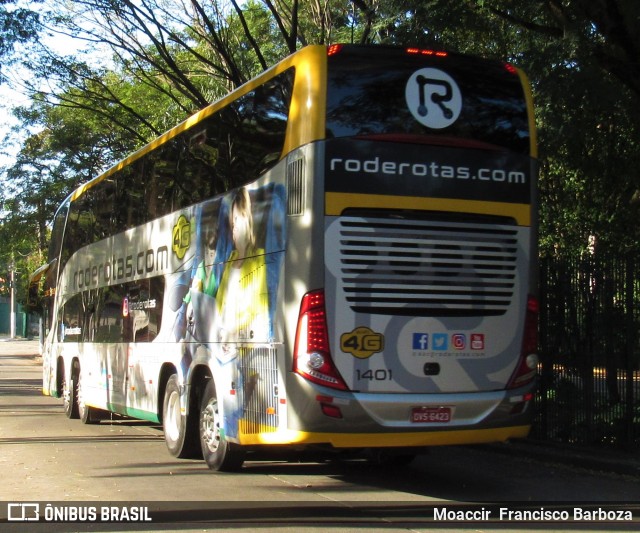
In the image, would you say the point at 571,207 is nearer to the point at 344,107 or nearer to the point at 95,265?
the point at 95,265

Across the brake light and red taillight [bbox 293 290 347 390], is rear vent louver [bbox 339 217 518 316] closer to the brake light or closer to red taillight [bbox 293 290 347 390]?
red taillight [bbox 293 290 347 390]

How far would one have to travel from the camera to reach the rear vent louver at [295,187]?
812cm

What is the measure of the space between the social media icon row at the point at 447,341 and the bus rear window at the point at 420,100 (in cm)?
183

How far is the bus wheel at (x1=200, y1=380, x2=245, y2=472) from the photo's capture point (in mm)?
9680

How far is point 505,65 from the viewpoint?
9031 mm

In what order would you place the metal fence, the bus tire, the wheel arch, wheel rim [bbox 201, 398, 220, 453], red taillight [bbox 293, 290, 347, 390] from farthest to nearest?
the wheel arch
the metal fence
the bus tire
wheel rim [bbox 201, 398, 220, 453]
red taillight [bbox 293, 290, 347, 390]

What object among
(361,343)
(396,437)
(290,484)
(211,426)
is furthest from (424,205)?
(211,426)

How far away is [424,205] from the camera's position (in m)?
8.26

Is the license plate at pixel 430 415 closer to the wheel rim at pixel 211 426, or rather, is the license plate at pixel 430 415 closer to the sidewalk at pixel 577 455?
the wheel rim at pixel 211 426

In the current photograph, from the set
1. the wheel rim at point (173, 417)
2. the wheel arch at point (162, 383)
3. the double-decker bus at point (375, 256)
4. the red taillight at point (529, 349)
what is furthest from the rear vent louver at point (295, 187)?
the wheel arch at point (162, 383)

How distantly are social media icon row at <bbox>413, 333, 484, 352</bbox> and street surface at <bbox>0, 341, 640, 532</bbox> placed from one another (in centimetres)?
146

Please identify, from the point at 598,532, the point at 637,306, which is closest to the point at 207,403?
the point at 598,532

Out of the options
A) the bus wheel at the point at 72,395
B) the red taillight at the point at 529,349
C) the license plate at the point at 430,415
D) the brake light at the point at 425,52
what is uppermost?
the brake light at the point at 425,52

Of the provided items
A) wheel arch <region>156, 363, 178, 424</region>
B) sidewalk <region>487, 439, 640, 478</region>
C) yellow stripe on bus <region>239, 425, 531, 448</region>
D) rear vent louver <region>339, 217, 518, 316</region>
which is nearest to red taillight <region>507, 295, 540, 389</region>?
rear vent louver <region>339, 217, 518, 316</region>
